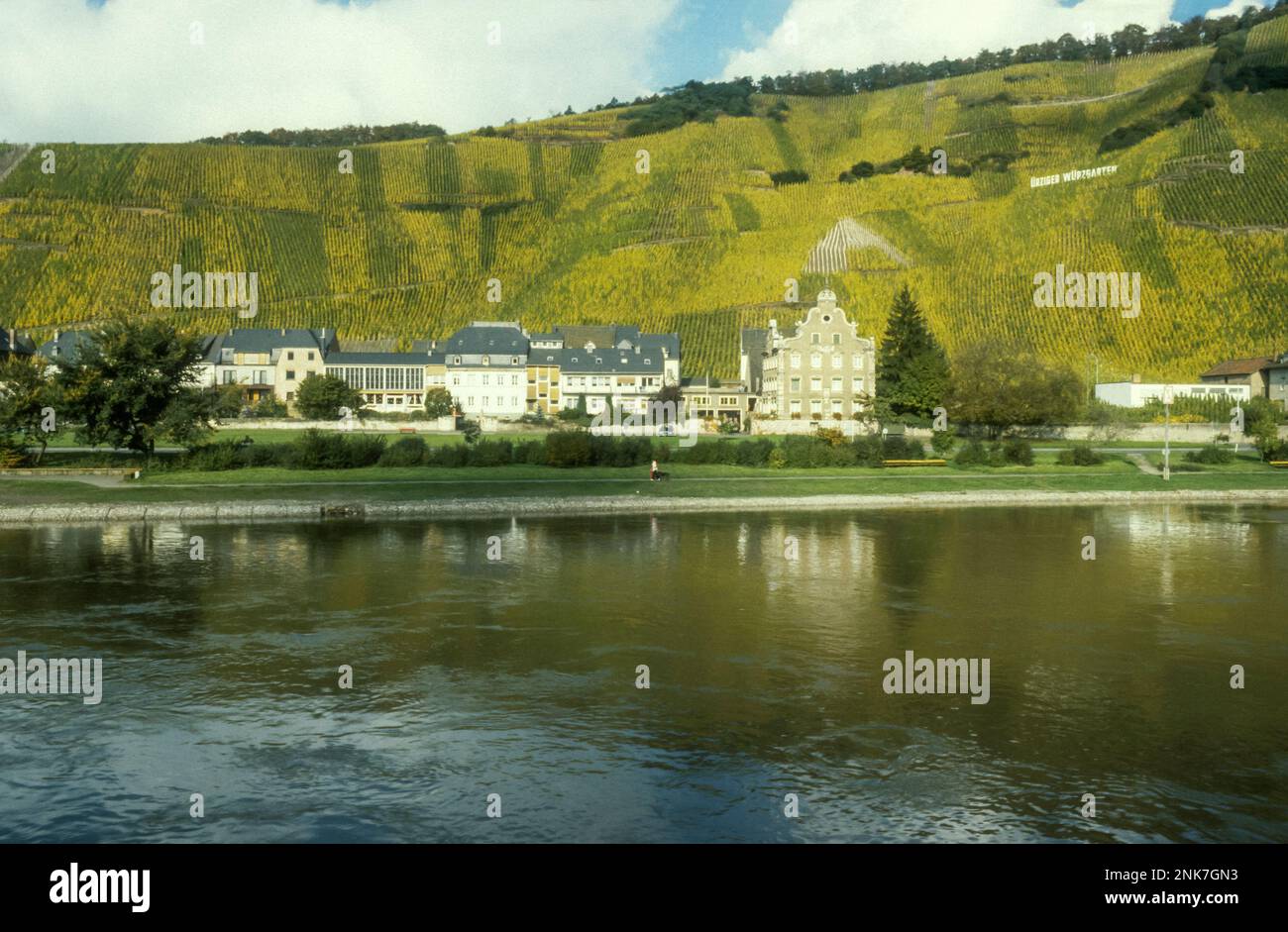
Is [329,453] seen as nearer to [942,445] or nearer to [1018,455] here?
[942,445]

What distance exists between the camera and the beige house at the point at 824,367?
10581 cm

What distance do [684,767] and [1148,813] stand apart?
5.08 metres

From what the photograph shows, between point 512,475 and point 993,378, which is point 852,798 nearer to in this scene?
point 512,475

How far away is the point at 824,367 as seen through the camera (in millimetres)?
106188

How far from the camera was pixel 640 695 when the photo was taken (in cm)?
1585

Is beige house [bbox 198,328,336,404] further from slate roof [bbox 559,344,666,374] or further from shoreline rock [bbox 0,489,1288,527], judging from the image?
shoreline rock [bbox 0,489,1288,527]

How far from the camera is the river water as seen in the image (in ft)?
36.7

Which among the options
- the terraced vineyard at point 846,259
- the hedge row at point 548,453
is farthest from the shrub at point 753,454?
the terraced vineyard at point 846,259

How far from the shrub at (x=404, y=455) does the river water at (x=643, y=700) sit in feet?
69.8

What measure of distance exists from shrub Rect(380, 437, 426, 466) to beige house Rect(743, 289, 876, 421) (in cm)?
5871

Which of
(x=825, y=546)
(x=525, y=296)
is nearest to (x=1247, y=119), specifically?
(x=525, y=296)

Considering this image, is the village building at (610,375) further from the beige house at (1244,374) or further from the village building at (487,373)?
the beige house at (1244,374)

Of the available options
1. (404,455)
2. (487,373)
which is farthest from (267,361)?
(404,455)

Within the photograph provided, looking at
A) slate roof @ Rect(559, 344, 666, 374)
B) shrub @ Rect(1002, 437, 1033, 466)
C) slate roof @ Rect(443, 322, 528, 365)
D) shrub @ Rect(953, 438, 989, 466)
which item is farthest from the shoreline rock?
slate roof @ Rect(443, 322, 528, 365)
